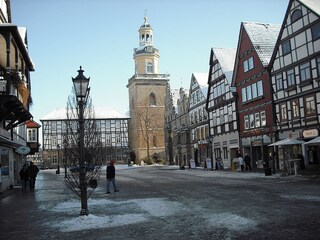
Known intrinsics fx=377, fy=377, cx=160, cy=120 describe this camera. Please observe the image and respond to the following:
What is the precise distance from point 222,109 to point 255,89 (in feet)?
25.8

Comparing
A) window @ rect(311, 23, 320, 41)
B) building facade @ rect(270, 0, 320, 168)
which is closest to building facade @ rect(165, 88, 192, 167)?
building facade @ rect(270, 0, 320, 168)

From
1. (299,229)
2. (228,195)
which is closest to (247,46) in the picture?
(228,195)

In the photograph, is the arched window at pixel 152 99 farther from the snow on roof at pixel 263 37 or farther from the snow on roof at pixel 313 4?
the snow on roof at pixel 313 4

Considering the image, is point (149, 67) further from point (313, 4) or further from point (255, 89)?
point (313, 4)

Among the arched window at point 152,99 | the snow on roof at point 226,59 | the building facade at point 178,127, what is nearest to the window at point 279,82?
the snow on roof at point 226,59

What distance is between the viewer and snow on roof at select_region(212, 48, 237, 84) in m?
43.1

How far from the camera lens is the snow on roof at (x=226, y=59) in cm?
4312

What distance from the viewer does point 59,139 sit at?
99.7m

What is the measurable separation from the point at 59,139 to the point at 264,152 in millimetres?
73747

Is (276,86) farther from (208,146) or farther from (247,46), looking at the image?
(208,146)

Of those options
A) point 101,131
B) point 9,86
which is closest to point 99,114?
point 101,131

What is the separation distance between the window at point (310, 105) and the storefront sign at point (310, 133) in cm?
131

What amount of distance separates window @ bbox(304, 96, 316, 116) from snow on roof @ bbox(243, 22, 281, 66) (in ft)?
23.6

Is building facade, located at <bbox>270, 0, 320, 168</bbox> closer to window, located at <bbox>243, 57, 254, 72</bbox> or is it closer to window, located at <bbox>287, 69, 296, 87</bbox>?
window, located at <bbox>287, 69, 296, 87</bbox>
